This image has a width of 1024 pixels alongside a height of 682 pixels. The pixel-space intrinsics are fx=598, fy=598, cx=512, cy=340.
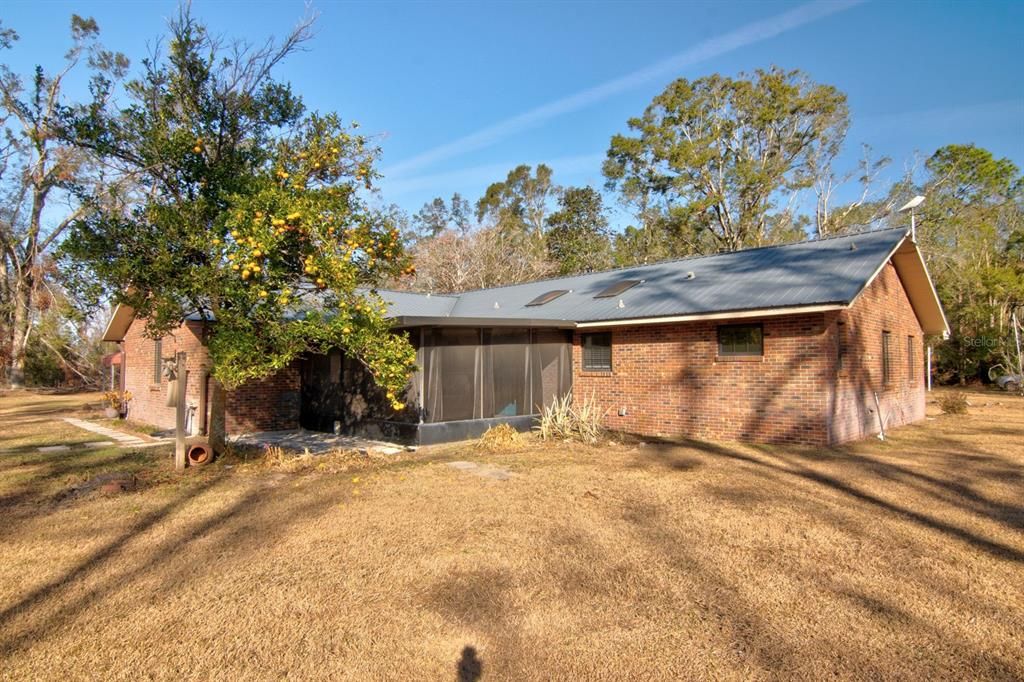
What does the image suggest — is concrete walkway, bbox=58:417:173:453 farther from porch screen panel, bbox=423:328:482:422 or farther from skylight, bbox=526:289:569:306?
skylight, bbox=526:289:569:306

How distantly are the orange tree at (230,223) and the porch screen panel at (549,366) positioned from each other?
4.99m

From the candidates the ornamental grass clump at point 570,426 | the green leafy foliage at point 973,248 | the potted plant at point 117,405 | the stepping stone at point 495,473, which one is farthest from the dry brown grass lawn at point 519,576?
the green leafy foliage at point 973,248

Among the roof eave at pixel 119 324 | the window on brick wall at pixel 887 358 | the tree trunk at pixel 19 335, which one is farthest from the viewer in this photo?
the tree trunk at pixel 19 335

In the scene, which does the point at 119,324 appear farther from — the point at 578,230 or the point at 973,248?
the point at 973,248

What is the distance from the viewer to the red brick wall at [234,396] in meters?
12.4

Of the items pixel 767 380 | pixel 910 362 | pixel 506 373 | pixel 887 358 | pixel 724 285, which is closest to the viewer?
pixel 767 380

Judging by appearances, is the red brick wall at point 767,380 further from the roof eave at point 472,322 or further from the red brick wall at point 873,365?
the roof eave at point 472,322

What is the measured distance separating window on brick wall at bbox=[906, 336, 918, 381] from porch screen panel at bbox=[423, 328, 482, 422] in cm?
985

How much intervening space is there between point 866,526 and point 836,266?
6.66 m

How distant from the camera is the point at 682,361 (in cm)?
1135

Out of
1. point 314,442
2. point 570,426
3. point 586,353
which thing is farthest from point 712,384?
point 314,442

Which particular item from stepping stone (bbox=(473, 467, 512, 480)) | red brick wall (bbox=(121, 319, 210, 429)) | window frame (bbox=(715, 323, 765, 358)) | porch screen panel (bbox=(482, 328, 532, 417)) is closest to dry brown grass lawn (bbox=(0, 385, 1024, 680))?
stepping stone (bbox=(473, 467, 512, 480))

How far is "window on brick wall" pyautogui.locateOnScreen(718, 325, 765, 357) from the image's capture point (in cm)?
1047

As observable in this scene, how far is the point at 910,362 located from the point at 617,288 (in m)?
6.99
